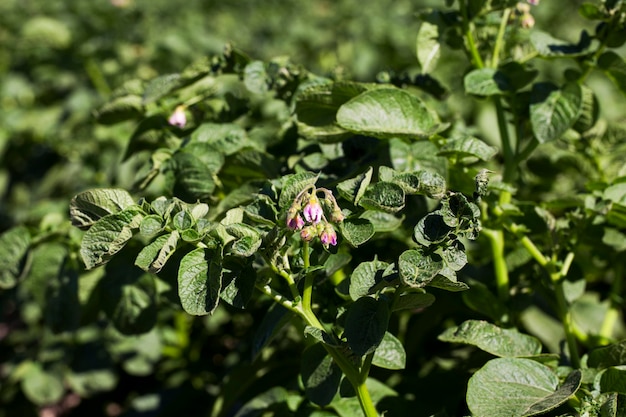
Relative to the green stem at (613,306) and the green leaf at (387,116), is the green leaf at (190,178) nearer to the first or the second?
the green leaf at (387,116)

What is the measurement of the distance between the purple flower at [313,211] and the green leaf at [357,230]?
0.07 m

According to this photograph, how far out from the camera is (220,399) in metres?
1.54

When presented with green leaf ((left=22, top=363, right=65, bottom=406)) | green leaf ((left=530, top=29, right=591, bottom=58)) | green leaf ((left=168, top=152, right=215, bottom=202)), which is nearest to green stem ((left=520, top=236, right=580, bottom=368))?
green leaf ((left=530, top=29, right=591, bottom=58))

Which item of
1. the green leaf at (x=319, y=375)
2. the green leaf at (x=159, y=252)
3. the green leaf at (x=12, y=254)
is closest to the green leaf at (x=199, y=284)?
the green leaf at (x=159, y=252)

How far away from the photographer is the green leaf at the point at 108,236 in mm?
981

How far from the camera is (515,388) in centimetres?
103

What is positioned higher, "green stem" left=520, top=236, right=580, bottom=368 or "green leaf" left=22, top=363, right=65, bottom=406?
"green stem" left=520, top=236, right=580, bottom=368

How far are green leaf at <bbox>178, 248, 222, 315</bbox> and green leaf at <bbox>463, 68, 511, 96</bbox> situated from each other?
0.54m

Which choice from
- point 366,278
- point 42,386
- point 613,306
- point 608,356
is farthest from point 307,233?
point 42,386

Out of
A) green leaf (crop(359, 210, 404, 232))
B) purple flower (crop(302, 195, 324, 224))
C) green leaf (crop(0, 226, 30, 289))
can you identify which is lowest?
green leaf (crop(0, 226, 30, 289))

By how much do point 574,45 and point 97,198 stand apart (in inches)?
33.5

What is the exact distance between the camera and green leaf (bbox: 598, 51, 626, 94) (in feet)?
4.31

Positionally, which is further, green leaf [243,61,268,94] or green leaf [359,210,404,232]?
green leaf [243,61,268,94]

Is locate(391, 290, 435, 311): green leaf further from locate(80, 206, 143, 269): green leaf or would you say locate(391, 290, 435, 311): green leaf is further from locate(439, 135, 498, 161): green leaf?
locate(80, 206, 143, 269): green leaf
